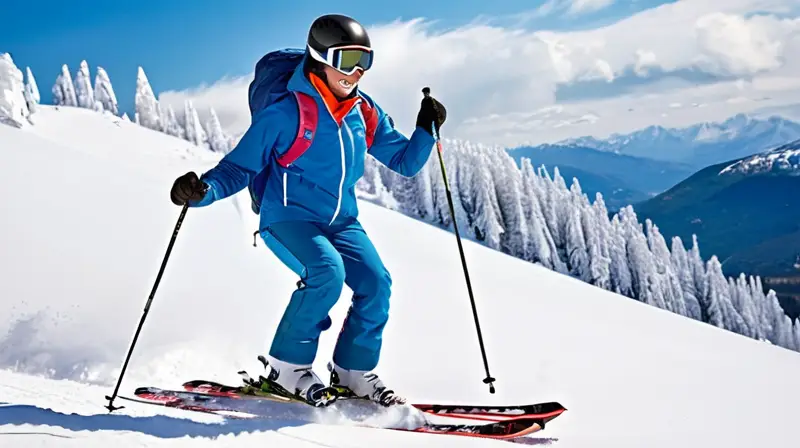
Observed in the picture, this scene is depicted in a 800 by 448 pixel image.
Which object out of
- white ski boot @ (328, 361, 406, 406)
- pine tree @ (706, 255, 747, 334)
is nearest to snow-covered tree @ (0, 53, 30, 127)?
white ski boot @ (328, 361, 406, 406)

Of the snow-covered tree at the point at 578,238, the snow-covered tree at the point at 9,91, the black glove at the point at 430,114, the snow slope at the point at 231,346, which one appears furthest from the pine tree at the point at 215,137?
the black glove at the point at 430,114

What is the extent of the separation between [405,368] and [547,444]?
194 cm

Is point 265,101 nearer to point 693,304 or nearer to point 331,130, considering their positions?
point 331,130

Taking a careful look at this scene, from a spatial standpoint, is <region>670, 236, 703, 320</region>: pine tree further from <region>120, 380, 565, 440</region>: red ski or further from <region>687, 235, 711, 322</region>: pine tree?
<region>120, 380, 565, 440</region>: red ski

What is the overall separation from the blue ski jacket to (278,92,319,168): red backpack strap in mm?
29

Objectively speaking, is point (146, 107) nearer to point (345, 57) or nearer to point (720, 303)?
point (720, 303)

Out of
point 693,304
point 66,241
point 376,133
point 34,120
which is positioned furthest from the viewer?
point 693,304

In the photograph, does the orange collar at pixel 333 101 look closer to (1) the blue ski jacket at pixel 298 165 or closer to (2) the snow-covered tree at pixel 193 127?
Answer: (1) the blue ski jacket at pixel 298 165

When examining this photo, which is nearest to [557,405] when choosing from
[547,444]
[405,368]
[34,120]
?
[547,444]

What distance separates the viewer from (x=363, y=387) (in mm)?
4355

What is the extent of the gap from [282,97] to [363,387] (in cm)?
202

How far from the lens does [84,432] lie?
10.2 ft

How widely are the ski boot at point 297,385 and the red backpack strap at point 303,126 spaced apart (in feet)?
4.42

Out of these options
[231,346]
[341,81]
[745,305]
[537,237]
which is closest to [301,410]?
[231,346]
